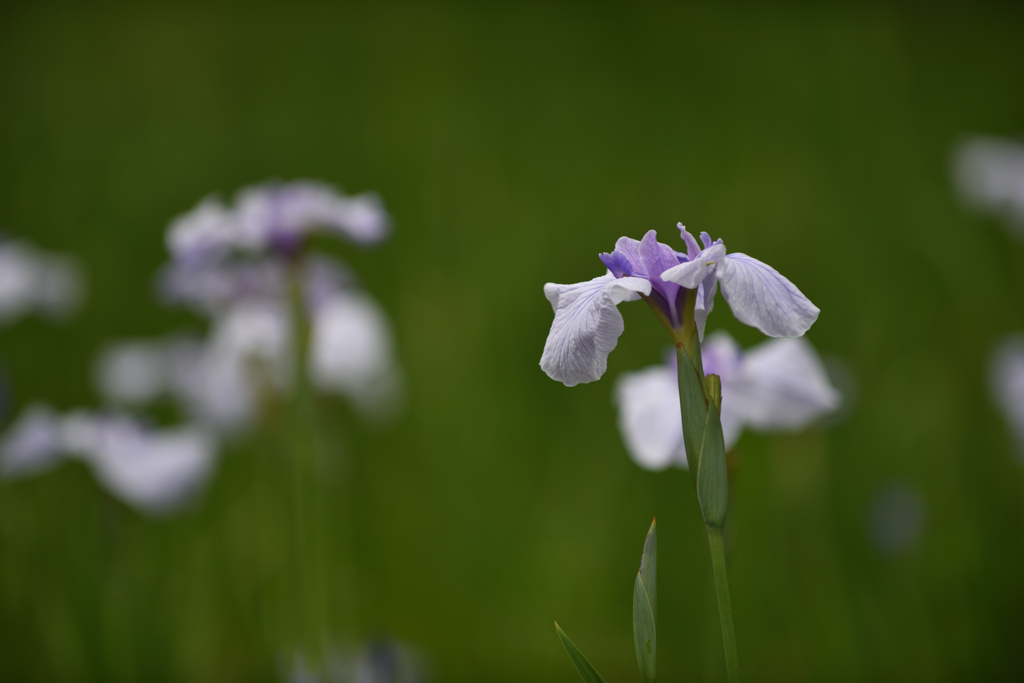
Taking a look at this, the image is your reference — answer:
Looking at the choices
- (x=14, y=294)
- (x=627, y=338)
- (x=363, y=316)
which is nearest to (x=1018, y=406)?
(x=627, y=338)

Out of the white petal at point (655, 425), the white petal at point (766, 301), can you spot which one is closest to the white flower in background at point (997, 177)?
the white petal at point (655, 425)

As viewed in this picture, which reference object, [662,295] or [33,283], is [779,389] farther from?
[33,283]

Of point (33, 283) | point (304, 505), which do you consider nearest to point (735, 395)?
point (304, 505)

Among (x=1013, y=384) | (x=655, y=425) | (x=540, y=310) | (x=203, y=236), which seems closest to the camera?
(x=655, y=425)

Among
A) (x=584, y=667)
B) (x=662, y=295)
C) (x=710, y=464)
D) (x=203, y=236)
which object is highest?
(x=203, y=236)

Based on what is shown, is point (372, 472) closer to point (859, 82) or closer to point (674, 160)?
point (674, 160)

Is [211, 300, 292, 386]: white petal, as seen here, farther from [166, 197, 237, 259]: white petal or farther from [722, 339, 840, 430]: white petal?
[722, 339, 840, 430]: white petal

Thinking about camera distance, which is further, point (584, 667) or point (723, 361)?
point (723, 361)
